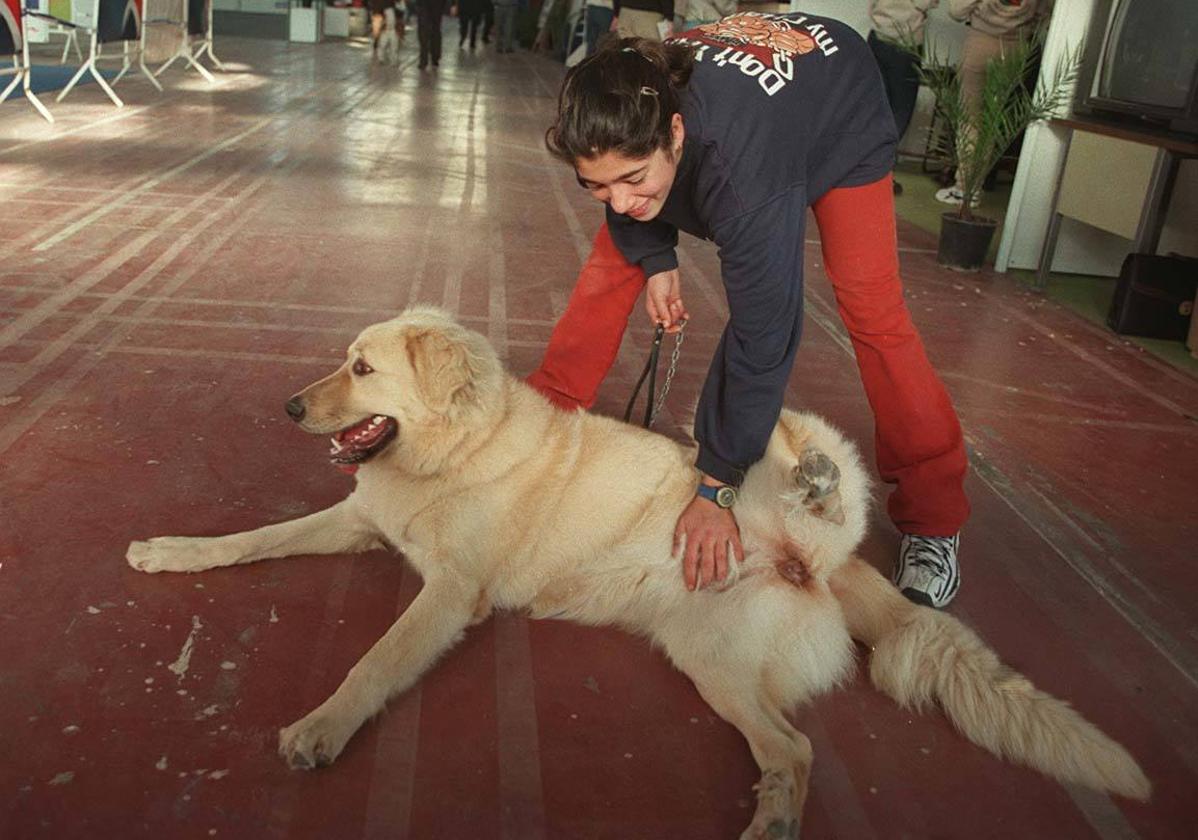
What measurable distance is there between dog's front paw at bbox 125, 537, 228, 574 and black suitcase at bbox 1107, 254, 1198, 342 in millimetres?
5219

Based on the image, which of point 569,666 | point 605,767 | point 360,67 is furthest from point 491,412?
point 360,67

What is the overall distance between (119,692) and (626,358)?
117 inches

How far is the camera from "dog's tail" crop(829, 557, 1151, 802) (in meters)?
2.17

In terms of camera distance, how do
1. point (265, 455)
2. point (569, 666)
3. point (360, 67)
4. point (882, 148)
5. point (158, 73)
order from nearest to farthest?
point (569, 666) < point (882, 148) < point (265, 455) < point (158, 73) < point (360, 67)

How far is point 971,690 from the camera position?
231cm

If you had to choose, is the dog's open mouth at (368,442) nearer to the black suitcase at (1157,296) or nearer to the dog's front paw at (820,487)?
the dog's front paw at (820,487)

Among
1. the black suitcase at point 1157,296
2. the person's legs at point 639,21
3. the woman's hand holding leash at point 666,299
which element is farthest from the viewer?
the person's legs at point 639,21

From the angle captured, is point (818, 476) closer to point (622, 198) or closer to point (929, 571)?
point (929, 571)

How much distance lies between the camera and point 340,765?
2.14 metres

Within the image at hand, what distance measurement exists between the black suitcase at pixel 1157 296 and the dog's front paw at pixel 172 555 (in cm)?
522

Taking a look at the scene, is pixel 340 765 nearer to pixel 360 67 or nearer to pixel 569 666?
pixel 569 666

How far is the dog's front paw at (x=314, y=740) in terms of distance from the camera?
2.09 m

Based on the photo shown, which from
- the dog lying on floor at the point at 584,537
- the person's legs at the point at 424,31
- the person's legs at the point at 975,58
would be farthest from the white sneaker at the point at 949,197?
the person's legs at the point at 424,31

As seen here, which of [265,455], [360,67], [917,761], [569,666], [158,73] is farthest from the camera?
[360,67]
